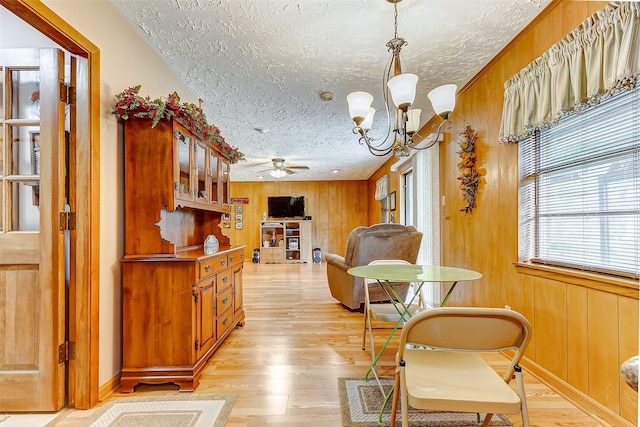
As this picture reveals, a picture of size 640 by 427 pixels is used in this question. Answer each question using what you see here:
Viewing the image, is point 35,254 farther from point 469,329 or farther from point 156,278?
point 469,329

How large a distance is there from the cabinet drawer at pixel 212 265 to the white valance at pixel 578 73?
7.99ft

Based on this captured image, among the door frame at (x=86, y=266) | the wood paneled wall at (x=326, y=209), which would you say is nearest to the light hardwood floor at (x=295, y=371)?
the door frame at (x=86, y=266)

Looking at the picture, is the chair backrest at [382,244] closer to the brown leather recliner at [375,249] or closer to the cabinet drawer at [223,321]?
the brown leather recliner at [375,249]

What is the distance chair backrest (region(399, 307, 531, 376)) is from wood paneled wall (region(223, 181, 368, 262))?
8037mm

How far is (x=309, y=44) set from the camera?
2.30 meters

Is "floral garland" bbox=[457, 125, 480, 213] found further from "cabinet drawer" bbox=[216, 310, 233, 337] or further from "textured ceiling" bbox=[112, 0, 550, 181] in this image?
"cabinet drawer" bbox=[216, 310, 233, 337]

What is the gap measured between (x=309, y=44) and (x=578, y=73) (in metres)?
1.73

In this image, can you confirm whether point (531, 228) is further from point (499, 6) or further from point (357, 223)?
point (357, 223)

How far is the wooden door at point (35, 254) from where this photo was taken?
1.70 m

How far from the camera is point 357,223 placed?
9.16 metres

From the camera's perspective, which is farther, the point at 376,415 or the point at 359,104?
the point at 359,104

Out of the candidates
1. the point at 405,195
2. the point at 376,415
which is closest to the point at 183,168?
the point at 376,415

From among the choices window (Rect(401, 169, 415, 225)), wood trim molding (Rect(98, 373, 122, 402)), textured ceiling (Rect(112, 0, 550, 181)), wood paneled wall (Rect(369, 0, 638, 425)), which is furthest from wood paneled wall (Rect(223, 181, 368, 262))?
wood trim molding (Rect(98, 373, 122, 402))

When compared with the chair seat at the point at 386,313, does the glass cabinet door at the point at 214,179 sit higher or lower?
higher
